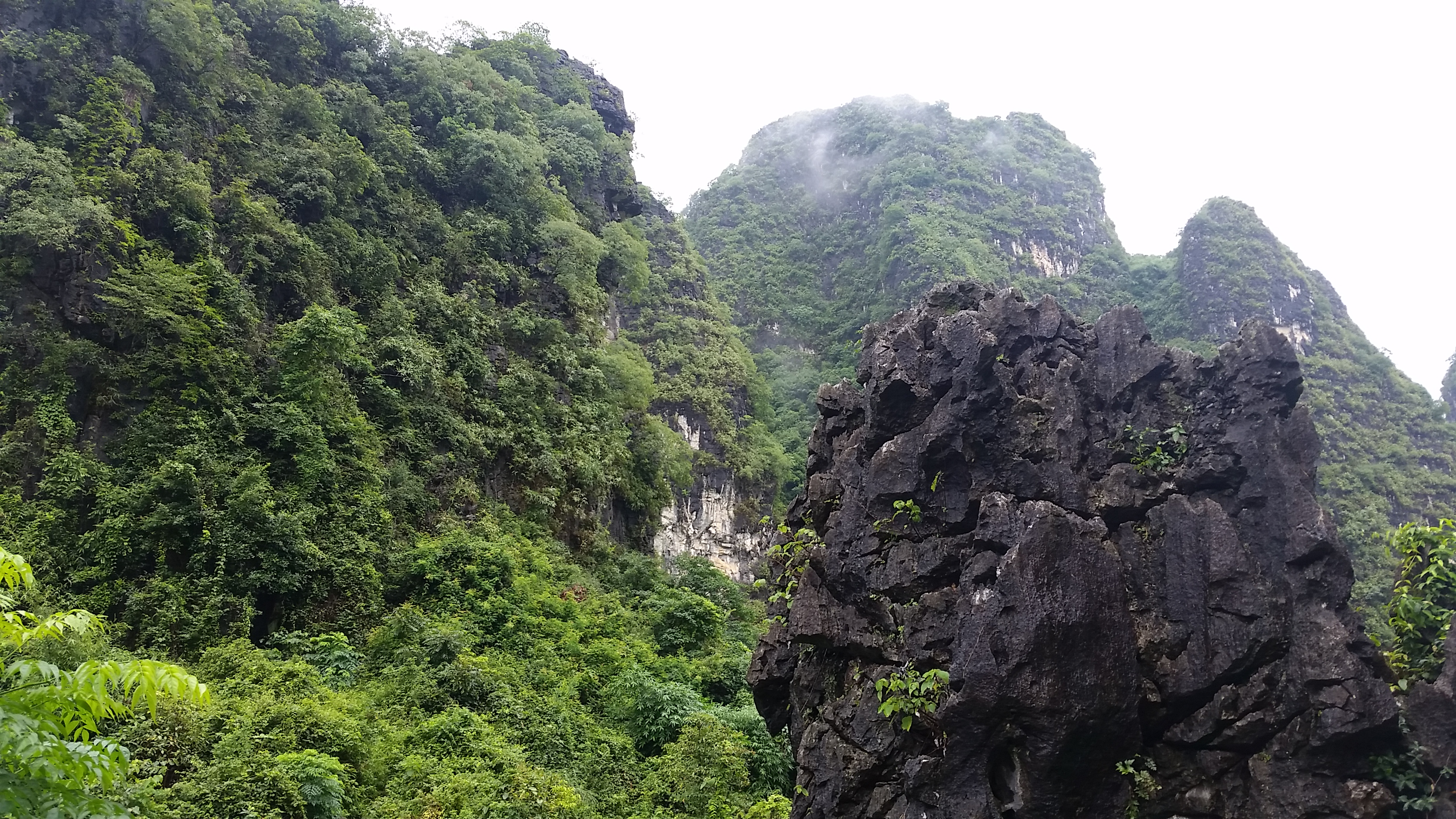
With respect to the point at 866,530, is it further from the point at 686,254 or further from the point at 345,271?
the point at 686,254

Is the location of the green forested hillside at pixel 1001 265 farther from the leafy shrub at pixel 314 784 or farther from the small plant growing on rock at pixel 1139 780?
the leafy shrub at pixel 314 784

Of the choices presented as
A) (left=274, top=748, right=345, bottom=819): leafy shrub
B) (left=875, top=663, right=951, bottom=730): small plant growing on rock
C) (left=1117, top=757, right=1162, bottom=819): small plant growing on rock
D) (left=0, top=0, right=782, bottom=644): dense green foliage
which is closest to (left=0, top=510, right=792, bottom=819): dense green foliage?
(left=274, top=748, right=345, bottom=819): leafy shrub

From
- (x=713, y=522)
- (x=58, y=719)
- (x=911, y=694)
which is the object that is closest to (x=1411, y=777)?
(x=911, y=694)

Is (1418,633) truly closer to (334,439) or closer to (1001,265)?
(334,439)

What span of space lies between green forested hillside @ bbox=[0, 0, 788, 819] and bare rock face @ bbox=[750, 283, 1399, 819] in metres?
3.81

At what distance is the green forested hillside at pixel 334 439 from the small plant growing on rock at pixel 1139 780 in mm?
5237

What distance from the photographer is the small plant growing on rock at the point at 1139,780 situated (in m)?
6.96

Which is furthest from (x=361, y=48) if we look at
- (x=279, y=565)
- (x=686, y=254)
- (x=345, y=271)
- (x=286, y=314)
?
(x=686, y=254)

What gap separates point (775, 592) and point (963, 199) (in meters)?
59.9

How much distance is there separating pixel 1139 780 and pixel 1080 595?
174 cm

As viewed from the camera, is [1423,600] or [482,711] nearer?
[1423,600]

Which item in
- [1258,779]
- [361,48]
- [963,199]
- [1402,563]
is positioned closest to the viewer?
[1258,779]

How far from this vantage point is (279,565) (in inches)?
477

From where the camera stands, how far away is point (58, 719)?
10.2 feet
